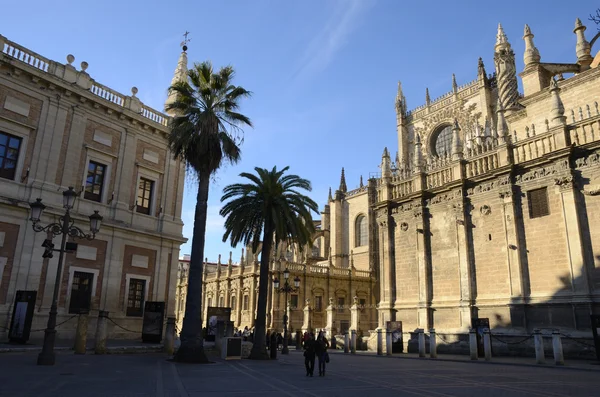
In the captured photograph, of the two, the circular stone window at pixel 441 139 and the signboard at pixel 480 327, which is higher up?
the circular stone window at pixel 441 139

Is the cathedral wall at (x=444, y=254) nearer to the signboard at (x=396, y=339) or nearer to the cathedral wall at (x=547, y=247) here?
the signboard at (x=396, y=339)

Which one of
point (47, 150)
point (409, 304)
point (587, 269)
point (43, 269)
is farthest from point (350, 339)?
point (47, 150)

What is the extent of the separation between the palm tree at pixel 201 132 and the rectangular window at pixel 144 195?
8803 mm

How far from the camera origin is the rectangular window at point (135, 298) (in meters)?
23.6

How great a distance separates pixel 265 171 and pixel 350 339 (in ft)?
35.2

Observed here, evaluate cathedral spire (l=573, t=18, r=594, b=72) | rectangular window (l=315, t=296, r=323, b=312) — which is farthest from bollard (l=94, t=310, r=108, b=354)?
cathedral spire (l=573, t=18, r=594, b=72)

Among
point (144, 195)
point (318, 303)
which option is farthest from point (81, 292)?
point (318, 303)

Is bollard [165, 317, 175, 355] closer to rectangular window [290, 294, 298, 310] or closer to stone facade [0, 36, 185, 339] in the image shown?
stone facade [0, 36, 185, 339]

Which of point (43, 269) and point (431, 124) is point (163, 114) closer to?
point (43, 269)

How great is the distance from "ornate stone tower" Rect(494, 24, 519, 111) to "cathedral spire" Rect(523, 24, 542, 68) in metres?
2.48

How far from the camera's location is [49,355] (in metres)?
12.0

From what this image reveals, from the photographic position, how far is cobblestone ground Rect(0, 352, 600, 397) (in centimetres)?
824

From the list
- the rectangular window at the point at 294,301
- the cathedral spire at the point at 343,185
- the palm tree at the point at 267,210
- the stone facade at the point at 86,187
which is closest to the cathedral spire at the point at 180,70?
the stone facade at the point at 86,187

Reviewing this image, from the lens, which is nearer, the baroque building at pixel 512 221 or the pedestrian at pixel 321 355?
the pedestrian at pixel 321 355
